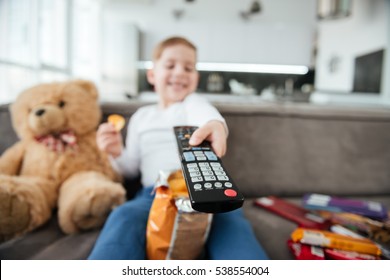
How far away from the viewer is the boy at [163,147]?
39cm

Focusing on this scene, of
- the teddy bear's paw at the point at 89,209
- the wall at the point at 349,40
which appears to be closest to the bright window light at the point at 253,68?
the wall at the point at 349,40

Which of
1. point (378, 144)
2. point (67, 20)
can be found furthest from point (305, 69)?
point (378, 144)

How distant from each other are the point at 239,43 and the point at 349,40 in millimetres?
1242

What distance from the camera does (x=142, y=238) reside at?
413mm

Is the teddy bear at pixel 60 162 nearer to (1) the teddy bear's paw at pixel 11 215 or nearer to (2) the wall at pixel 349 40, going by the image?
(1) the teddy bear's paw at pixel 11 215

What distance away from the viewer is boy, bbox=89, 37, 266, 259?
15.2 inches

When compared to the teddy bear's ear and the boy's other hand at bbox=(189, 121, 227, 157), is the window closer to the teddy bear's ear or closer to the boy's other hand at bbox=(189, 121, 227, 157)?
the teddy bear's ear

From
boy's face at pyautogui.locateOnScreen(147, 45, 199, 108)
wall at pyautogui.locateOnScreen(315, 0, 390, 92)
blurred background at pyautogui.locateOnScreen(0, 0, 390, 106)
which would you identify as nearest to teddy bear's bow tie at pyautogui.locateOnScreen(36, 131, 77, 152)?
boy's face at pyautogui.locateOnScreen(147, 45, 199, 108)

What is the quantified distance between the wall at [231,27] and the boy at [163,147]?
2.93 meters

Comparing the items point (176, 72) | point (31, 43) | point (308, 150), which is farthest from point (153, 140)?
point (31, 43)

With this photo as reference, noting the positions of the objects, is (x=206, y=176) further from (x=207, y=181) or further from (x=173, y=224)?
(x=173, y=224)

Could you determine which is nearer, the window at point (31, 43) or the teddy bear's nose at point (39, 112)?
the teddy bear's nose at point (39, 112)

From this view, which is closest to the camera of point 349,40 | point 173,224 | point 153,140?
point 173,224
